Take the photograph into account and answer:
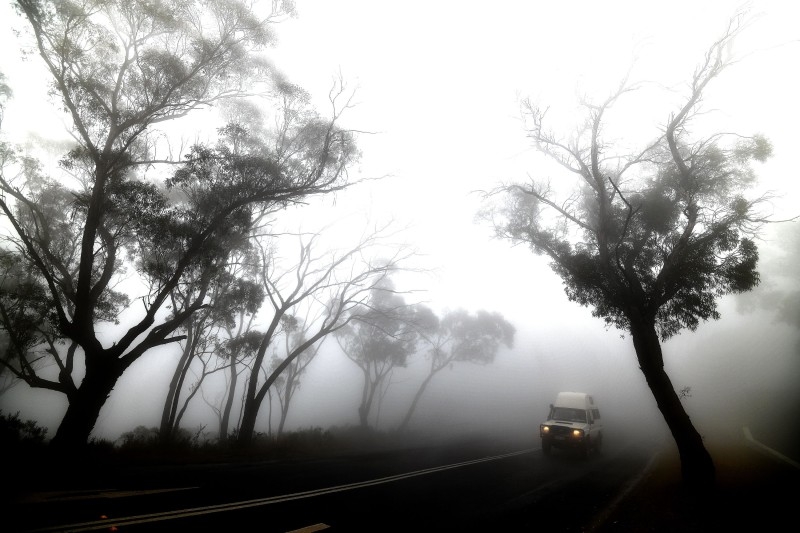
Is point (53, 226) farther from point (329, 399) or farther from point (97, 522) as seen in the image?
point (329, 399)

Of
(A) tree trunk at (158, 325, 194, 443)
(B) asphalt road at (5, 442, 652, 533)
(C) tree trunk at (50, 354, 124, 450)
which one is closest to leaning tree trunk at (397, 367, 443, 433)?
(A) tree trunk at (158, 325, 194, 443)

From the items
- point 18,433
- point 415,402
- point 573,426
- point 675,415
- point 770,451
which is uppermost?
point 415,402

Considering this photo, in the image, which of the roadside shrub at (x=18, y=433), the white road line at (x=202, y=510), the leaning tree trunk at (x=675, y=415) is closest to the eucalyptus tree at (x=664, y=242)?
the leaning tree trunk at (x=675, y=415)

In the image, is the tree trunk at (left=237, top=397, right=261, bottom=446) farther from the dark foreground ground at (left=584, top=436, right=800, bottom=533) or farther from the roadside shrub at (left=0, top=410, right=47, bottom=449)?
the dark foreground ground at (left=584, top=436, right=800, bottom=533)

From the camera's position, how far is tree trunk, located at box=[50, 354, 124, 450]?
9.09 metres

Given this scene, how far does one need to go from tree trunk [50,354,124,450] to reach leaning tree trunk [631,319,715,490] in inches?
639

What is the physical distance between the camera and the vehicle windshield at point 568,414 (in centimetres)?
1606

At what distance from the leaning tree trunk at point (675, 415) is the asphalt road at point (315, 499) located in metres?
1.75

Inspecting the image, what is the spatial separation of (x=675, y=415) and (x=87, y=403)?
56.2 ft

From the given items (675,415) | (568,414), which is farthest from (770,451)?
(675,415)

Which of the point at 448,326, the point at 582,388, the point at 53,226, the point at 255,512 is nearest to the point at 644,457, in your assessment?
the point at 255,512

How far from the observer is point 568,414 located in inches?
647

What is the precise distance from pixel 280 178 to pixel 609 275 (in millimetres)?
12390

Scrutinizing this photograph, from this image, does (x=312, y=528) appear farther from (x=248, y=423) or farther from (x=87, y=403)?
(x=248, y=423)
